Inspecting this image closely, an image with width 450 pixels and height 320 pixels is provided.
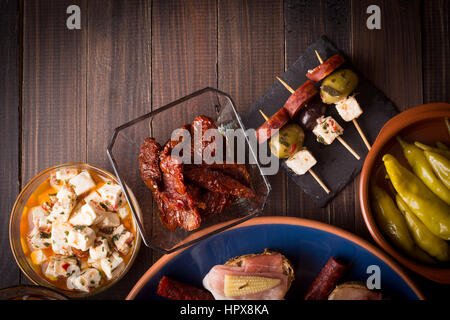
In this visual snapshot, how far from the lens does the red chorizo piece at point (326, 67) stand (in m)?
1.90

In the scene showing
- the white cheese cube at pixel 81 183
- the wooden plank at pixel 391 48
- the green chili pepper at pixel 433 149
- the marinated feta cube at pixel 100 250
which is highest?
the wooden plank at pixel 391 48

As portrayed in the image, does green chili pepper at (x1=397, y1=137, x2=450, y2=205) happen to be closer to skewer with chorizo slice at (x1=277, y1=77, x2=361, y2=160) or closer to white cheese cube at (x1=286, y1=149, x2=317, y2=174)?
skewer with chorizo slice at (x1=277, y1=77, x2=361, y2=160)

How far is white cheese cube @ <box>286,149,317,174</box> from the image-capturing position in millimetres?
1955

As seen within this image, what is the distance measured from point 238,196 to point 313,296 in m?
0.67

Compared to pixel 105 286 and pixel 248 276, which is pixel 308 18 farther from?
pixel 105 286

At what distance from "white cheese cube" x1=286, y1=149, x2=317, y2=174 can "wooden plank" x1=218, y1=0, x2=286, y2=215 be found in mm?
428

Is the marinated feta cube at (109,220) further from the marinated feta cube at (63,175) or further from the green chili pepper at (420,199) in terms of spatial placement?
the green chili pepper at (420,199)

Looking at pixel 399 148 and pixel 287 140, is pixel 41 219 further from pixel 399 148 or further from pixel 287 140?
pixel 399 148

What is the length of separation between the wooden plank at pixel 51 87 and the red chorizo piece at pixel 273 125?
1110 mm

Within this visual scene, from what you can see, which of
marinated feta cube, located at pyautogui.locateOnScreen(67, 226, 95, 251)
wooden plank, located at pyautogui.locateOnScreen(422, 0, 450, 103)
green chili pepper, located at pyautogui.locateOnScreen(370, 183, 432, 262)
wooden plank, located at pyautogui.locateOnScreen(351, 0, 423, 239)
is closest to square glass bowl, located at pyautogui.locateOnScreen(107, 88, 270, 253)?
marinated feta cube, located at pyautogui.locateOnScreen(67, 226, 95, 251)

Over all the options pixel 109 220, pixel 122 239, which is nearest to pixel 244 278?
pixel 122 239

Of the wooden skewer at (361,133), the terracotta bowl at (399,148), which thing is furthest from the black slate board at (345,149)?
the terracotta bowl at (399,148)

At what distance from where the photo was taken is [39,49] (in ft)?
7.09
